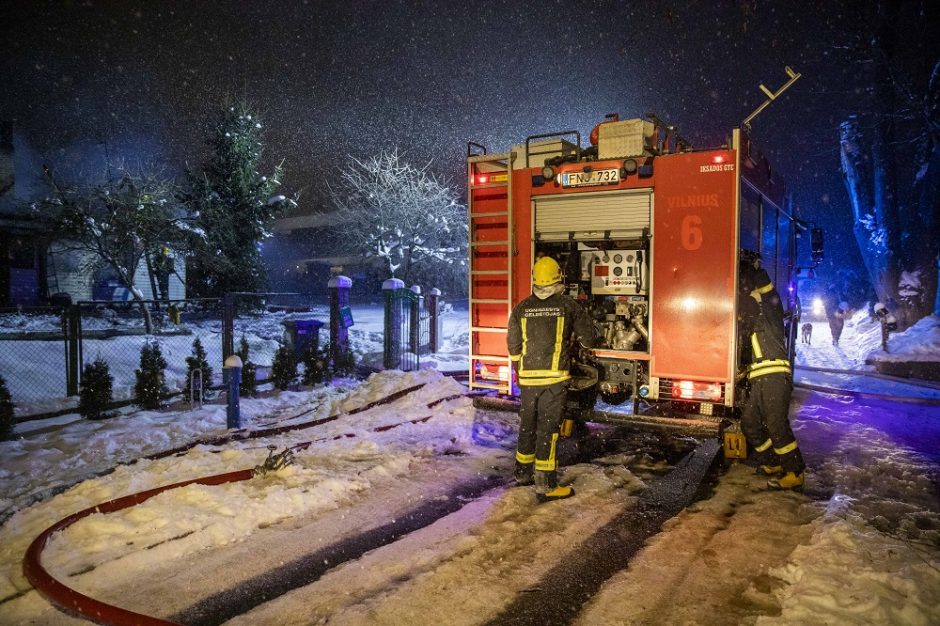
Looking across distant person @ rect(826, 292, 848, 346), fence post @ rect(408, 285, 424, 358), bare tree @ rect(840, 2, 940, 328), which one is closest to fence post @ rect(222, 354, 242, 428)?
fence post @ rect(408, 285, 424, 358)

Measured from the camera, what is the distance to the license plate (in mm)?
6094

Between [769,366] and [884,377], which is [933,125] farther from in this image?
[769,366]

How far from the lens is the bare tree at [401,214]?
31.0 m

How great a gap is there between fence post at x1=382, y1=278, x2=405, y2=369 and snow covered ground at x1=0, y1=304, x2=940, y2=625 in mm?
5182

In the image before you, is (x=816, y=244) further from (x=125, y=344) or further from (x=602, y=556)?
(x=125, y=344)

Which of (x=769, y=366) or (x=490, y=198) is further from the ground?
(x=490, y=198)

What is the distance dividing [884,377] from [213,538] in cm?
1413

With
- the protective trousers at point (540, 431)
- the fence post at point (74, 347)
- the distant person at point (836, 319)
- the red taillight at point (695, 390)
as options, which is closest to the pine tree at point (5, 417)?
the fence post at point (74, 347)

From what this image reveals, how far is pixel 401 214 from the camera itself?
31.0 metres

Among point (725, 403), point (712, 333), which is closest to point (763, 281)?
point (712, 333)

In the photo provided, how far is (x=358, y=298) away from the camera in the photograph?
40.7 m

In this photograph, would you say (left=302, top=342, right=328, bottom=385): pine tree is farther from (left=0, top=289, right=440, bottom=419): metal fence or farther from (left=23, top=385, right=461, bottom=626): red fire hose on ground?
(left=23, top=385, right=461, bottom=626): red fire hose on ground

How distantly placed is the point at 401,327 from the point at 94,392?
19.9 ft

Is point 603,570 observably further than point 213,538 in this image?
No
